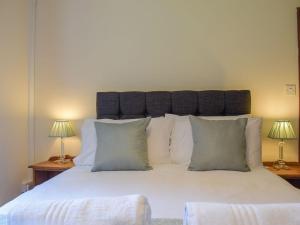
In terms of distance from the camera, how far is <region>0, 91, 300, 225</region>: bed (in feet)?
4.95

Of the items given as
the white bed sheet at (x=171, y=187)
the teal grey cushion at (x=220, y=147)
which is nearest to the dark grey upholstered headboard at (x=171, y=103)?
the teal grey cushion at (x=220, y=147)

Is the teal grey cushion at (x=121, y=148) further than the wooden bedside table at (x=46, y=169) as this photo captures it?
No

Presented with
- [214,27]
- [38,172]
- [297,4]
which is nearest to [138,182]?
[38,172]

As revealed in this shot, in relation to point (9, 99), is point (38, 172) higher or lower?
lower

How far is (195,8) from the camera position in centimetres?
283

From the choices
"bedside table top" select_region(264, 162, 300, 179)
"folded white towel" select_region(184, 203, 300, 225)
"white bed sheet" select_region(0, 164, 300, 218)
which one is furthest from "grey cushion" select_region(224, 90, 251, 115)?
"folded white towel" select_region(184, 203, 300, 225)

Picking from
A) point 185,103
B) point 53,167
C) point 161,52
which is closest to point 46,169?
point 53,167

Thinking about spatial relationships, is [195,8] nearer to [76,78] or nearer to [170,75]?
[170,75]

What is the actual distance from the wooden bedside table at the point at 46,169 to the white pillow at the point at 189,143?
1.01 m

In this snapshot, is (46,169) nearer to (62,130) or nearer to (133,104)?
(62,130)

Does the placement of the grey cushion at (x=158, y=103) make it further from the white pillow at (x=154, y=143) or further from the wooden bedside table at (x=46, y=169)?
the wooden bedside table at (x=46, y=169)

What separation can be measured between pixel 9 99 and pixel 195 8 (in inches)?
80.8

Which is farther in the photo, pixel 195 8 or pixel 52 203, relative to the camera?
pixel 195 8

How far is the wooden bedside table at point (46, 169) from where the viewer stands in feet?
8.55
